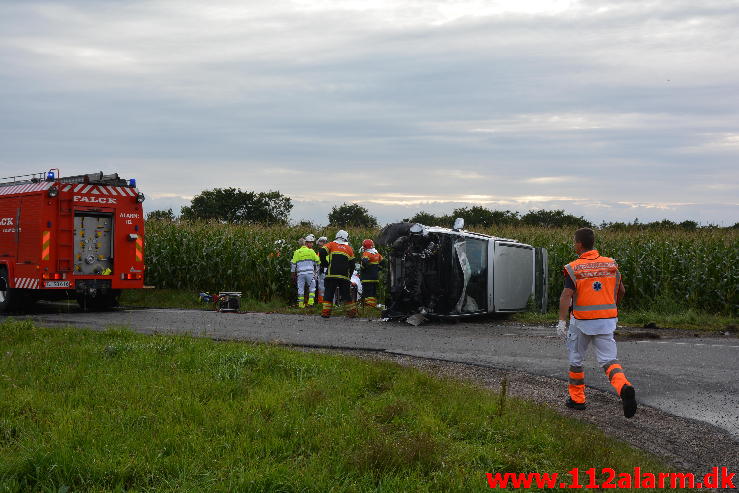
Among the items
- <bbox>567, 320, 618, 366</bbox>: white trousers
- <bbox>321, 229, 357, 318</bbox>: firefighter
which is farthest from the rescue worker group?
<bbox>567, 320, 618, 366</bbox>: white trousers

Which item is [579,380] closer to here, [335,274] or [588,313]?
[588,313]

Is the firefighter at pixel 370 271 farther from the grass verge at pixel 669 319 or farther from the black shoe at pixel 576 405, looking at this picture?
the black shoe at pixel 576 405

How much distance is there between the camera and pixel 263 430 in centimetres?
584

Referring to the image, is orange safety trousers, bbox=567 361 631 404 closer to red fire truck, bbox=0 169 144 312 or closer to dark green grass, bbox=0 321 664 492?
dark green grass, bbox=0 321 664 492

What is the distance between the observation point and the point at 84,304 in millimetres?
18172

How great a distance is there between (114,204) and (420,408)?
13327 millimetres

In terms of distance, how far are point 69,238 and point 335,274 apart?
621cm

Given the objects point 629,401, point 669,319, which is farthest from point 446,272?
point 629,401

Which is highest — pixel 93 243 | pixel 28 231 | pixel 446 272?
pixel 28 231

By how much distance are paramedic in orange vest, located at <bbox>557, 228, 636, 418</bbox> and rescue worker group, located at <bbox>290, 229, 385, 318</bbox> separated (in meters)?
9.41

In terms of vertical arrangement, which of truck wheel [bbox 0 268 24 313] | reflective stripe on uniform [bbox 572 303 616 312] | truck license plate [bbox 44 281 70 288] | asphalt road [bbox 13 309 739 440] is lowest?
asphalt road [bbox 13 309 739 440]

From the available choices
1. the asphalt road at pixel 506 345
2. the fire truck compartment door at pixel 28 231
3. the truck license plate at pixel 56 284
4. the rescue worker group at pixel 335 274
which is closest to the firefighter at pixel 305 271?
the rescue worker group at pixel 335 274

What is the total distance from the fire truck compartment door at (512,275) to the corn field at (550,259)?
72.8 inches

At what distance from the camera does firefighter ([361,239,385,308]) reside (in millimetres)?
17812
